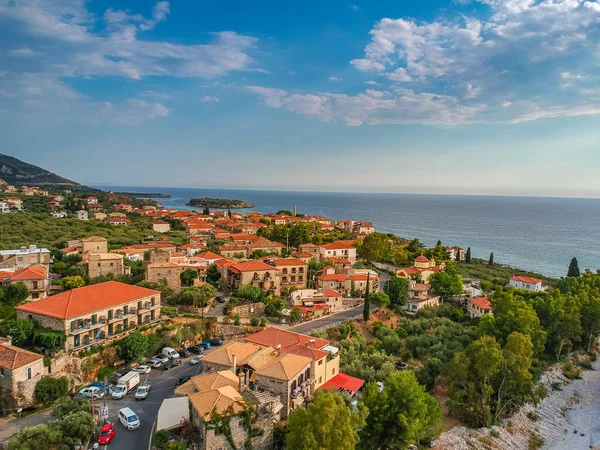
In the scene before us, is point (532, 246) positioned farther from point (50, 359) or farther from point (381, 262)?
point (50, 359)

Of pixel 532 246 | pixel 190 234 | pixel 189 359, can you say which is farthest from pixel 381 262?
pixel 532 246

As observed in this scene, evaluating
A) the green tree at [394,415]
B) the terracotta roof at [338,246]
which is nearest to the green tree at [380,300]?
the terracotta roof at [338,246]

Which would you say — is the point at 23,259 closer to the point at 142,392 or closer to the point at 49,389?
the point at 49,389

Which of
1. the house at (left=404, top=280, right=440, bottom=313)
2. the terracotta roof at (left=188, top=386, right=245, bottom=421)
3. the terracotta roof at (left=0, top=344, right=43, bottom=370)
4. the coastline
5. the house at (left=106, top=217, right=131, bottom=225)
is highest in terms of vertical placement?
the house at (left=106, top=217, right=131, bottom=225)

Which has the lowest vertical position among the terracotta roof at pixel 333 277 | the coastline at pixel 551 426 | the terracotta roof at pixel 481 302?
the coastline at pixel 551 426

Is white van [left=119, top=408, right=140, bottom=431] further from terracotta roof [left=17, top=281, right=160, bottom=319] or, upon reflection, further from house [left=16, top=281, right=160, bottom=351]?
terracotta roof [left=17, top=281, right=160, bottom=319]

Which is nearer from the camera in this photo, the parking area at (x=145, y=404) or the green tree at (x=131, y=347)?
the parking area at (x=145, y=404)

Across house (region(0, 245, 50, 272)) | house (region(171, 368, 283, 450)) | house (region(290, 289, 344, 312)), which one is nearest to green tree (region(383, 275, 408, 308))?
house (region(290, 289, 344, 312))

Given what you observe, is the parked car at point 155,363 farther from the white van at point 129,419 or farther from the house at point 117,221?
the house at point 117,221
